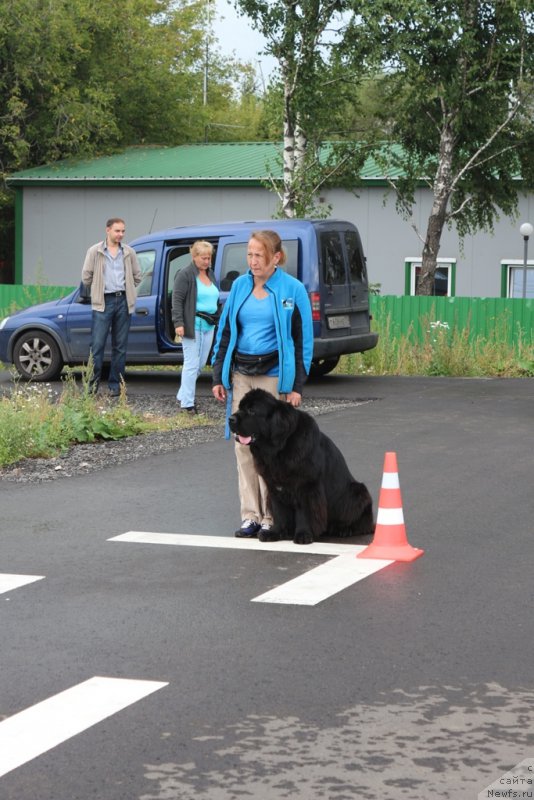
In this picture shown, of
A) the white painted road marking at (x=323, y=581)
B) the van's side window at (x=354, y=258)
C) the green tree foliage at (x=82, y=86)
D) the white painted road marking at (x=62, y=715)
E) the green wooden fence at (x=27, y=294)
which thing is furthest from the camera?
the green tree foliage at (x=82, y=86)

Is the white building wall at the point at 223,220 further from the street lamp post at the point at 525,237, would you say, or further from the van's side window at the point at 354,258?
the van's side window at the point at 354,258

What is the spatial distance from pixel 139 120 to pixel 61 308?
3492cm

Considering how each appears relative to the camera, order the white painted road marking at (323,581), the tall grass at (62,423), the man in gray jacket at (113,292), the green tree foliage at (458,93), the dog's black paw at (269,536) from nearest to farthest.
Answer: the white painted road marking at (323,581) → the dog's black paw at (269,536) → the tall grass at (62,423) → the man in gray jacket at (113,292) → the green tree foliage at (458,93)

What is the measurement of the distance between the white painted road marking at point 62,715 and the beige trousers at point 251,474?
3.16 m

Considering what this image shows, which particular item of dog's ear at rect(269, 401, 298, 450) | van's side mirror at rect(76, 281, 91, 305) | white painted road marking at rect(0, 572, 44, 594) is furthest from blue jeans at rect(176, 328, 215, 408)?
white painted road marking at rect(0, 572, 44, 594)

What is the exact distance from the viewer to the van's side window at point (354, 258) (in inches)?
→ 746

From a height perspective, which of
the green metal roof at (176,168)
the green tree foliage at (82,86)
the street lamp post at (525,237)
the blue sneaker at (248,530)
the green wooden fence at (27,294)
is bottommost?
the blue sneaker at (248,530)

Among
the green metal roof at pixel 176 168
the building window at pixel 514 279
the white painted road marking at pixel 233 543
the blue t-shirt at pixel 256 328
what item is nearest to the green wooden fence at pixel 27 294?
the green metal roof at pixel 176 168

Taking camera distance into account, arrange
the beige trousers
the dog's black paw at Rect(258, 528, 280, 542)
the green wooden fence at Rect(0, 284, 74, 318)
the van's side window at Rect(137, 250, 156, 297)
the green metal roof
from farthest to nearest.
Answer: the green metal roof → the green wooden fence at Rect(0, 284, 74, 318) → the van's side window at Rect(137, 250, 156, 297) → the beige trousers → the dog's black paw at Rect(258, 528, 280, 542)

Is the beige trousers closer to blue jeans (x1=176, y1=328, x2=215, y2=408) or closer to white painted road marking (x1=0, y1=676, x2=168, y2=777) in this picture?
white painted road marking (x1=0, y1=676, x2=168, y2=777)

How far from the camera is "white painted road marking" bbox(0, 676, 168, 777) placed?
455 cm

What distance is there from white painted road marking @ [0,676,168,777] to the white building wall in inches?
1123

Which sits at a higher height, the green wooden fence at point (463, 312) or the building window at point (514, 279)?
the building window at point (514, 279)

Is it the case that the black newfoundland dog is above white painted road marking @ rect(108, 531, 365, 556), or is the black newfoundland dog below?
above
